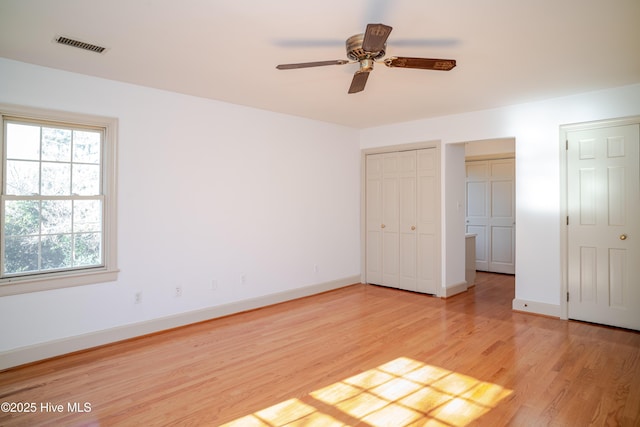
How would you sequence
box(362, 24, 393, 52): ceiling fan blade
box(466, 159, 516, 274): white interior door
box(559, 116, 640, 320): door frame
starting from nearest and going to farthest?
box(362, 24, 393, 52): ceiling fan blade < box(559, 116, 640, 320): door frame < box(466, 159, 516, 274): white interior door

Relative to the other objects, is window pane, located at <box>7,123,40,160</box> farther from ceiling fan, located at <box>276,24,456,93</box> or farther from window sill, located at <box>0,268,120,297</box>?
ceiling fan, located at <box>276,24,456,93</box>

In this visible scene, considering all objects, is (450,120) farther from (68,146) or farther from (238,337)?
(68,146)

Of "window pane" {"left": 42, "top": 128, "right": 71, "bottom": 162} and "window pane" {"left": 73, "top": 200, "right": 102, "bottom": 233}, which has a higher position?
"window pane" {"left": 42, "top": 128, "right": 71, "bottom": 162}

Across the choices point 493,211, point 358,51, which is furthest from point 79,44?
point 493,211

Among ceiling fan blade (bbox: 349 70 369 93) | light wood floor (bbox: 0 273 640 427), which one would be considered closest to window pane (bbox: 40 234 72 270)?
light wood floor (bbox: 0 273 640 427)

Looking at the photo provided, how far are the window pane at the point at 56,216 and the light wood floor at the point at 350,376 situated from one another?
1190 mm

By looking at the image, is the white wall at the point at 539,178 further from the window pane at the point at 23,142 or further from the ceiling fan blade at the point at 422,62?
the window pane at the point at 23,142

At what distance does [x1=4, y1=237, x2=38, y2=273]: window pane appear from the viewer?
10.8ft

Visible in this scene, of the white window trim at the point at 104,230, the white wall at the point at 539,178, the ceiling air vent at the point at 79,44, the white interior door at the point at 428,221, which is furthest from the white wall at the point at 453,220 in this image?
the ceiling air vent at the point at 79,44

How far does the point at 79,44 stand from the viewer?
2.94 metres

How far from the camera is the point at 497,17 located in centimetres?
253

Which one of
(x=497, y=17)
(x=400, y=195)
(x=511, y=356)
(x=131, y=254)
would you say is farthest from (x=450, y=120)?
(x=131, y=254)

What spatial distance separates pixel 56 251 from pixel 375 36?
11.2ft

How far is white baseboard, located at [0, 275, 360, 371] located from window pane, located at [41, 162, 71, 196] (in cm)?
137
